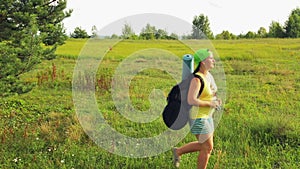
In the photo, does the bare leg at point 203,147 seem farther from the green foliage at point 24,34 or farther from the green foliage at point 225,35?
the green foliage at point 225,35

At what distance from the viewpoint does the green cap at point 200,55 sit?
12.9 ft

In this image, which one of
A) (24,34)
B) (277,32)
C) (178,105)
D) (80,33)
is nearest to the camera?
(178,105)

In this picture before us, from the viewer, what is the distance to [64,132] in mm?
5918

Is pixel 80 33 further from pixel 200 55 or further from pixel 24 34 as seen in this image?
pixel 200 55

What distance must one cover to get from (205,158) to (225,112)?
3.15 metres

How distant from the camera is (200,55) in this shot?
3951mm

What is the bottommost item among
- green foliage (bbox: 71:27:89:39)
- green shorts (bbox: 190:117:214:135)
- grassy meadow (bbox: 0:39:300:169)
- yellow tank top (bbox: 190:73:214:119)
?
grassy meadow (bbox: 0:39:300:169)

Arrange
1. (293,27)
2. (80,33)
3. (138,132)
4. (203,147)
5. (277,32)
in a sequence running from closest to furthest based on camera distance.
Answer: (203,147)
(138,132)
(80,33)
(293,27)
(277,32)

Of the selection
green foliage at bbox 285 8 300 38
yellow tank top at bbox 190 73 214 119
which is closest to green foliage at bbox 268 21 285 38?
green foliage at bbox 285 8 300 38

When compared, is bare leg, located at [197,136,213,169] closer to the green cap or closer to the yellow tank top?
the yellow tank top

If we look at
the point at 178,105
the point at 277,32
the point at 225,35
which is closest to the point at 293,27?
the point at 277,32

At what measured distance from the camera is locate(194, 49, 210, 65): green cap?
3.93m

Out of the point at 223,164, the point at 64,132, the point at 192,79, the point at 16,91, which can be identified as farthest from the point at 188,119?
the point at 16,91

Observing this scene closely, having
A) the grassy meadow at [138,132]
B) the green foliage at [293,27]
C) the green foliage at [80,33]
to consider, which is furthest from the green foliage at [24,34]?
the green foliage at [293,27]
